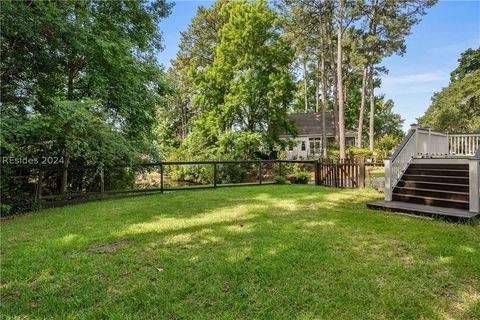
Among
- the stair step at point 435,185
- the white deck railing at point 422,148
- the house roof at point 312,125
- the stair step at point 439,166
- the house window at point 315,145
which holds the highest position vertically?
the house roof at point 312,125

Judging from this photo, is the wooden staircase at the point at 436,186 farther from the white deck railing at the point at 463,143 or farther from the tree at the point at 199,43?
the tree at the point at 199,43

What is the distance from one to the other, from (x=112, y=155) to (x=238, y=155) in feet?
30.4

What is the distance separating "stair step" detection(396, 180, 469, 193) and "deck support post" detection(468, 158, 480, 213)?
626mm

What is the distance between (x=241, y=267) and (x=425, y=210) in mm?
4766

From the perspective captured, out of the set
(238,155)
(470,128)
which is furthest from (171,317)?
(470,128)

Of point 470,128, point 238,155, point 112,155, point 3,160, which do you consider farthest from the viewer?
point 470,128

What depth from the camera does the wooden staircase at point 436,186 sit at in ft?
20.1

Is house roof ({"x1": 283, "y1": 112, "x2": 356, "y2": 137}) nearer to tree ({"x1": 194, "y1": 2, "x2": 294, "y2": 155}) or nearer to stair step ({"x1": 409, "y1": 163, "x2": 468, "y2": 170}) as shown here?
tree ({"x1": 194, "y1": 2, "x2": 294, "y2": 155})

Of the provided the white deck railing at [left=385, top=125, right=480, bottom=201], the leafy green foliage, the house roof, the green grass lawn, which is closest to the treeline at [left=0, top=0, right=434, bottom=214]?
the green grass lawn

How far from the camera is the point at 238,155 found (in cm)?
1647

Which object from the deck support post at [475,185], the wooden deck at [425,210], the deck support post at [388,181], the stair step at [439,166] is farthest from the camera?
the stair step at [439,166]

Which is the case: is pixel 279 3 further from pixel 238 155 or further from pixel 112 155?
pixel 112 155

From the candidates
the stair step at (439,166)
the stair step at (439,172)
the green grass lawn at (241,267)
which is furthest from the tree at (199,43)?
the green grass lawn at (241,267)

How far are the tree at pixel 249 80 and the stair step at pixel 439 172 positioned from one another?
9.82m
